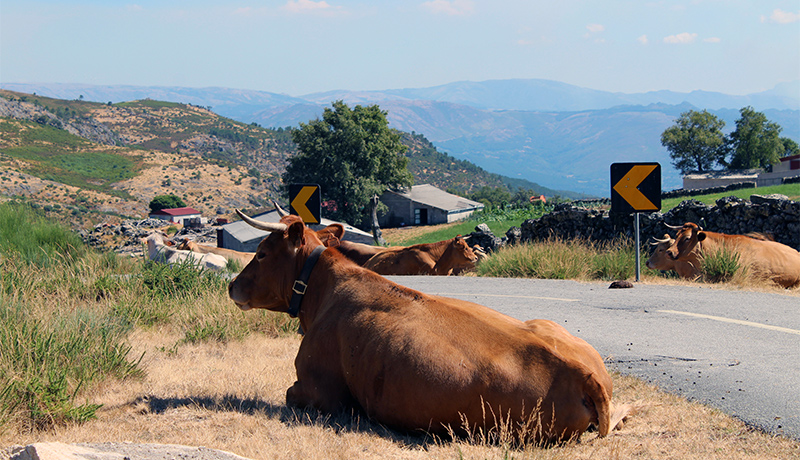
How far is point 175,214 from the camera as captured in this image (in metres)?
84.6

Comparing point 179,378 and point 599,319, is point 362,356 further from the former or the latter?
point 599,319

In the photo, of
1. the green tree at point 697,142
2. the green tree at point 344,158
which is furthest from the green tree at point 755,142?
the green tree at point 344,158

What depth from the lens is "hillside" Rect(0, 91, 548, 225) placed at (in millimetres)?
93250

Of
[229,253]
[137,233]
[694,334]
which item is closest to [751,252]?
[694,334]

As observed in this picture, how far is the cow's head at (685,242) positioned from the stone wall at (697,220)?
124 inches

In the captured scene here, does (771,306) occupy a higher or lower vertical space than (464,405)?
lower

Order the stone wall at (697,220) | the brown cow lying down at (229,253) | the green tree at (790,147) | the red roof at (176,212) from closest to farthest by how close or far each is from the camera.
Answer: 1. the brown cow lying down at (229,253)
2. the stone wall at (697,220)
3. the red roof at (176,212)
4. the green tree at (790,147)

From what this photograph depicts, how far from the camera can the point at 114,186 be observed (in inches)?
4114

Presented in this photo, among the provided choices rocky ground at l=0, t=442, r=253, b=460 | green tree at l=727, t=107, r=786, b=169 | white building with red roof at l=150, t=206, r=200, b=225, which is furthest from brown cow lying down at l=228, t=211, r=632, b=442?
green tree at l=727, t=107, r=786, b=169

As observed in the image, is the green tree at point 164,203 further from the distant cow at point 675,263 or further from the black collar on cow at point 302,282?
the black collar on cow at point 302,282

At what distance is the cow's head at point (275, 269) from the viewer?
5414 mm

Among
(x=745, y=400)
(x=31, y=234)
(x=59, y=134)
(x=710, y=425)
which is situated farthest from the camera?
(x=59, y=134)

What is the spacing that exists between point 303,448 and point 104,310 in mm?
5210

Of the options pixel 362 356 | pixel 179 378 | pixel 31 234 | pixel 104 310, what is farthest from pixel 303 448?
pixel 31 234
